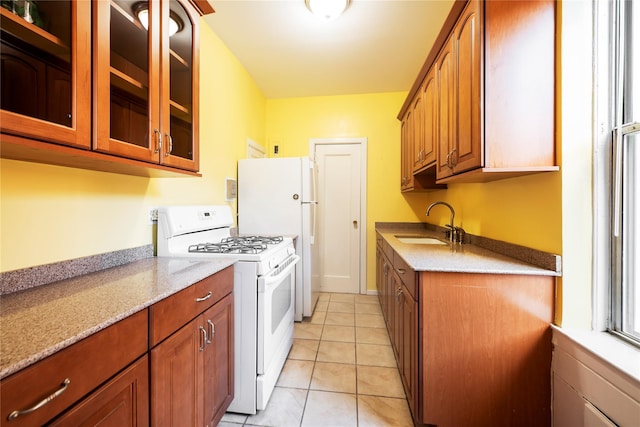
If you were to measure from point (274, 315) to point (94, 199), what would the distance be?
115cm

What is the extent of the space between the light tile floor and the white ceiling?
2624mm

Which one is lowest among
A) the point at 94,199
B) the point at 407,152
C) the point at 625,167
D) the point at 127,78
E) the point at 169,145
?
the point at 94,199

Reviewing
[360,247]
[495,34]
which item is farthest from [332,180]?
[495,34]

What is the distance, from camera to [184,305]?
40.7 inches

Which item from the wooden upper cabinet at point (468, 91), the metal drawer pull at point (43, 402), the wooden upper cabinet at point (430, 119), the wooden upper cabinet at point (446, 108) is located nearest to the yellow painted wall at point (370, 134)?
the wooden upper cabinet at point (430, 119)

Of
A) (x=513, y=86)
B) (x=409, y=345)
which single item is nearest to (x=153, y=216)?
(x=409, y=345)

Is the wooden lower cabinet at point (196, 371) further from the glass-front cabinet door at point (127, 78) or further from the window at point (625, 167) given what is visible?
the window at point (625, 167)

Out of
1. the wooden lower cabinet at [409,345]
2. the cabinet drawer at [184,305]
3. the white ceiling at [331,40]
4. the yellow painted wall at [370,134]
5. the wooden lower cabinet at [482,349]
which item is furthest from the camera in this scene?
the yellow painted wall at [370,134]

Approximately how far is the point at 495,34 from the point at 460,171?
66 centimetres

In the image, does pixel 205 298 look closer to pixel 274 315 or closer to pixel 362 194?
pixel 274 315

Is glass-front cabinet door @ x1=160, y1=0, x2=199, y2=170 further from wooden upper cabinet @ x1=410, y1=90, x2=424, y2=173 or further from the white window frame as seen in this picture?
the white window frame

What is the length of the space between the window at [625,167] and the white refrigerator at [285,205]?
201 cm

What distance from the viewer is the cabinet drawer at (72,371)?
521 millimetres

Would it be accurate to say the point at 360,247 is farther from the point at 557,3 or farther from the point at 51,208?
the point at 51,208
